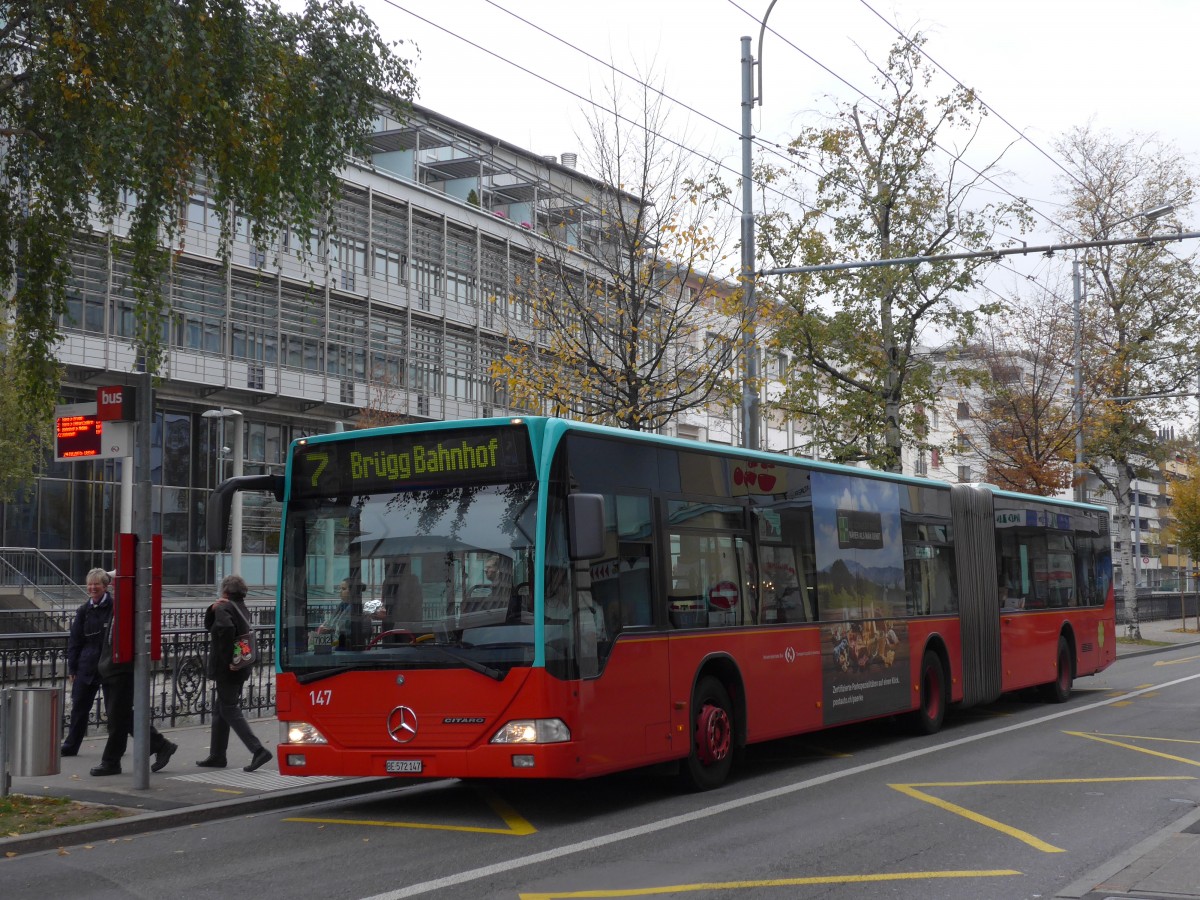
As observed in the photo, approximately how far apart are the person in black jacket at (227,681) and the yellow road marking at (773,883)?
18.3 ft

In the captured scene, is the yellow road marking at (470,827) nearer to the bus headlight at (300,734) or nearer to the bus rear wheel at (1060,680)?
the bus headlight at (300,734)

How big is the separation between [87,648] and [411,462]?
192 inches

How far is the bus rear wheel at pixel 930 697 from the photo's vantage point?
16281 mm

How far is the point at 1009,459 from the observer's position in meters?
39.4

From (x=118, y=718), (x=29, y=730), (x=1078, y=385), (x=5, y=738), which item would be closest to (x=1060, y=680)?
(x=118, y=718)

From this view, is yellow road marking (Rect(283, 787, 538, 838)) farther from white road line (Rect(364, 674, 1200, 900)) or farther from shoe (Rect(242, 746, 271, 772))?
shoe (Rect(242, 746, 271, 772))

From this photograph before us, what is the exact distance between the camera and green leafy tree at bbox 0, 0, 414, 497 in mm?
10703

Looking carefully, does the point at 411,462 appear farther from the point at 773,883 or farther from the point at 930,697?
the point at 930,697

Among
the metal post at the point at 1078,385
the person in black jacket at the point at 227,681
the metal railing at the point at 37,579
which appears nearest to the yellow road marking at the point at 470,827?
the person in black jacket at the point at 227,681

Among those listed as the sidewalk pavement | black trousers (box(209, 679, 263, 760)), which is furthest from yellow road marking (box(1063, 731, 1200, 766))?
black trousers (box(209, 679, 263, 760))

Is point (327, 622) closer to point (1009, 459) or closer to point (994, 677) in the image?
point (994, 677)

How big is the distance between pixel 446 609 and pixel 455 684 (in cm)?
53

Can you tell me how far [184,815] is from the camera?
10328 mm

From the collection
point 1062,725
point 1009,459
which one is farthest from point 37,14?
point 1009,459
